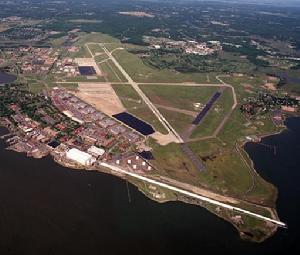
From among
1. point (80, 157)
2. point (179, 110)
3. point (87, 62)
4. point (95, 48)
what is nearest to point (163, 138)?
point (179, 110)

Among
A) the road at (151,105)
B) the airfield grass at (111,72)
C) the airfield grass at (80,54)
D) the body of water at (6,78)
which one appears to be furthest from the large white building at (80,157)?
the airfield grass at (80,54)

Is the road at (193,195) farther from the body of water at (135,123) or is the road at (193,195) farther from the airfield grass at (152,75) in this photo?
the airfield grass at (152,75)

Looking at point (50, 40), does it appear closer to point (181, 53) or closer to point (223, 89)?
point (181, 53)

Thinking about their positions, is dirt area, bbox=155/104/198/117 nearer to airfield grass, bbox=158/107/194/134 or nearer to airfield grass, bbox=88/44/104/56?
airfield grass, bbox=158/107/194/134

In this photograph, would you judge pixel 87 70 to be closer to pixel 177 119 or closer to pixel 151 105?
pixel 151 105

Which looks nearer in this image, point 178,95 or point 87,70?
point 178,95

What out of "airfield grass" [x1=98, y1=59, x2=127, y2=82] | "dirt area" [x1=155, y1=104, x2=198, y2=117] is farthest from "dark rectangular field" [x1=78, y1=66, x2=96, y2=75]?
"dirt area" [x1=155, y1=104, x2=198, y2=117]

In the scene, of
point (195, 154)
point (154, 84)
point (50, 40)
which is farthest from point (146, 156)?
point (50, 40)
